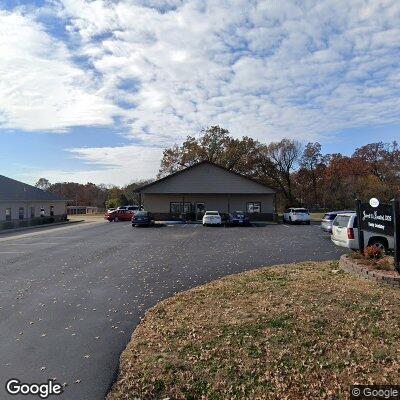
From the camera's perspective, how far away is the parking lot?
533cm

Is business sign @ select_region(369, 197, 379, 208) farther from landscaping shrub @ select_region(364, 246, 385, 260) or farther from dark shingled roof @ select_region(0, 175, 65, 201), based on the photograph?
dark shingled roof @ select_region(0, 175, 65, 201)

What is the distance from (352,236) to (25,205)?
38.6m

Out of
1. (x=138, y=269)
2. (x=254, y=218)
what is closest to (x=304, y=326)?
(x=138, y=269)

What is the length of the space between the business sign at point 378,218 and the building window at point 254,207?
34077 mm

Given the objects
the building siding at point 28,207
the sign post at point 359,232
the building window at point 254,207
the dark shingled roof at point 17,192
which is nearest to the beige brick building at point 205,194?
the building window at point 254,207

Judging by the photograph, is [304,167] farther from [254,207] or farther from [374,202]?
[374,202]

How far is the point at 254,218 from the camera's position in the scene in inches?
1754

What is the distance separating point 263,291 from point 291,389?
3.78m

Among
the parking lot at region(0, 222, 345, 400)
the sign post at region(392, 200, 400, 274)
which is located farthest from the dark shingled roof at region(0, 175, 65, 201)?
the sign post at region(392, 200, 400, 274)

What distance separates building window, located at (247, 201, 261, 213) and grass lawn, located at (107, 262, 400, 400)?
3662cm

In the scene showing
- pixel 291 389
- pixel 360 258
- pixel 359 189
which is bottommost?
pixel 291 389

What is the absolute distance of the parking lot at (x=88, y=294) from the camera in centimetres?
533

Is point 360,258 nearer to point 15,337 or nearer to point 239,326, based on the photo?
point 239,326

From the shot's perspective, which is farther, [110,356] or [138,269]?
[138,269]
